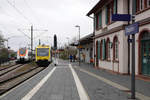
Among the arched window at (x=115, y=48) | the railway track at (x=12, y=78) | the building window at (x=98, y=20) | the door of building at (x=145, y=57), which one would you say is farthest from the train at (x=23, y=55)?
the door of building at (x=145, y=57)

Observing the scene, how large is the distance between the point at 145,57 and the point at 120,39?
3321 millimetres

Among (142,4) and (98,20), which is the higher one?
(98,20)

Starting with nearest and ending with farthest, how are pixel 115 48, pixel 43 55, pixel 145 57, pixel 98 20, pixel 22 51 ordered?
pixel 145 57 < pixel 115 48 < pixel 98 20 < pixel 43 55 < pixel 22 51

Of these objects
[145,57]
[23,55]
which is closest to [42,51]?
[23,55]

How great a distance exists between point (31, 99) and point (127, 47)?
32.2 ft

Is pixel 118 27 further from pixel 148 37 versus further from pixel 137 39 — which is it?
pixel 148 37

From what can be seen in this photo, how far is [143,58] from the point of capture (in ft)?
41.5

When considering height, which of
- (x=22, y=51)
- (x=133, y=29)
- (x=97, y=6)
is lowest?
(x=22, y=51)

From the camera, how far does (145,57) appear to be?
12.4 metres

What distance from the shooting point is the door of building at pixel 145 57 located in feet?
39.6

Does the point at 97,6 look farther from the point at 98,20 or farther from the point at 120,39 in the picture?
the point at 120,39

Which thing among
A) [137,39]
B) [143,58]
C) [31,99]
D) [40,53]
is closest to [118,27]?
[137,39]

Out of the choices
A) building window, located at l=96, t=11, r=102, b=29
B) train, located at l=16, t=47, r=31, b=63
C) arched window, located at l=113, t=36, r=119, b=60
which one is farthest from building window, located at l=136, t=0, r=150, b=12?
train, located at l=16, t=47, r=31, b=63

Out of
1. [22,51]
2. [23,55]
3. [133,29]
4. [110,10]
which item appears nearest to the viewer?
[133,29]
